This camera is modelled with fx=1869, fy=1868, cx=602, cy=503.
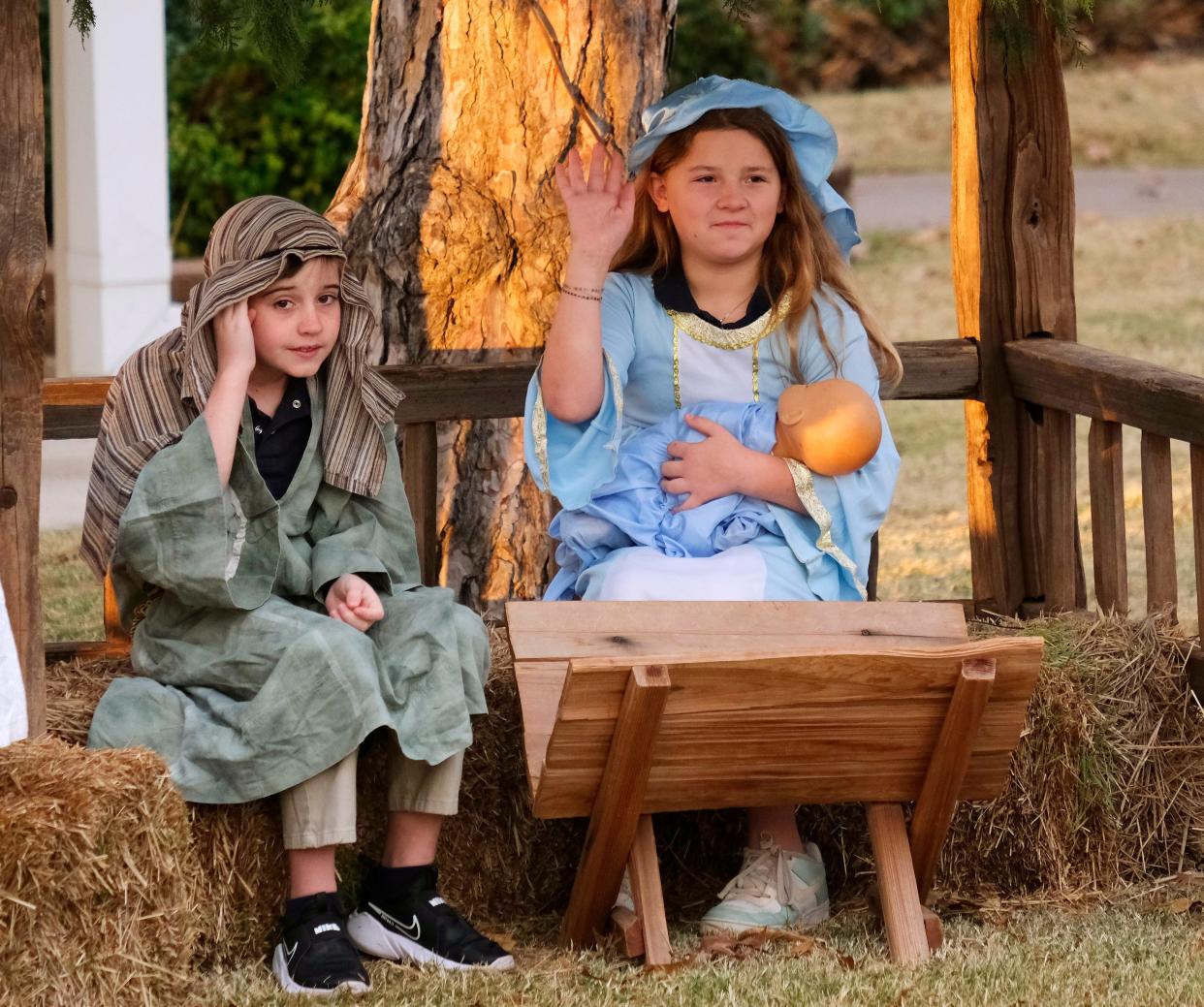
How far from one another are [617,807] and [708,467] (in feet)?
2.44

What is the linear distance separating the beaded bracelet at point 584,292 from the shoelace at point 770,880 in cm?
105

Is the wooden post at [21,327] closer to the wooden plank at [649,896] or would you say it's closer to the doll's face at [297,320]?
the doll's face at [297,320]

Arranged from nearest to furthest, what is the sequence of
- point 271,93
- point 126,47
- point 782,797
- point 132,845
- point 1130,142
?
point 132,845, point 782,797, point 126,47, point 271,93, point 1130,142

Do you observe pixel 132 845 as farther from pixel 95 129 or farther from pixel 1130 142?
pixel 1130 142

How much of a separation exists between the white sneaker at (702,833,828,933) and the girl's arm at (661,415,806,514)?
2.08 ft

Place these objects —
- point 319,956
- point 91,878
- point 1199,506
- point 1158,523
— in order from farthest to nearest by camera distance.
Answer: point 1158,523, point 1199,506, point 319,956, point 91,878

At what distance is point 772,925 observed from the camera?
10.9ft

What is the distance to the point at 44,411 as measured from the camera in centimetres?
396

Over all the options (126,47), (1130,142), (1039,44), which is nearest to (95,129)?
(126,47)

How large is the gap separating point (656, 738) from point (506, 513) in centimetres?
168

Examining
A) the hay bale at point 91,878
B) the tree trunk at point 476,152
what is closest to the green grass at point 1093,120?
the tree trunk at point 476,152

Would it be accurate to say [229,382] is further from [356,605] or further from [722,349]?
[722,349]

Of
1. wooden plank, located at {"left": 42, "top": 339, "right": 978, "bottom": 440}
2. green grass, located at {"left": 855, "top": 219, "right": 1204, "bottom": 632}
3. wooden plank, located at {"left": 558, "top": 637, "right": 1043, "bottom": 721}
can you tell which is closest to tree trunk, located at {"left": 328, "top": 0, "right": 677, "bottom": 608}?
wooden plank, located at {"left": 42, "top": 339, "right": 978, "bottom": 440}

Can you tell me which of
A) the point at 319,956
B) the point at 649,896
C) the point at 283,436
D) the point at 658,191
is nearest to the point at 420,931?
the point at 319,956
